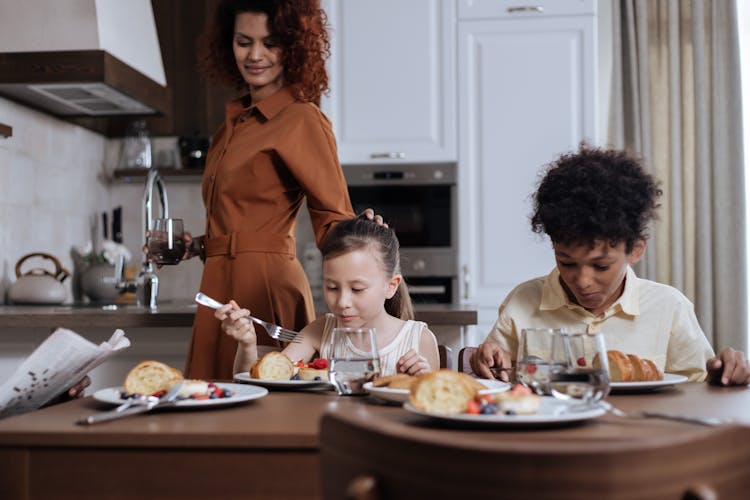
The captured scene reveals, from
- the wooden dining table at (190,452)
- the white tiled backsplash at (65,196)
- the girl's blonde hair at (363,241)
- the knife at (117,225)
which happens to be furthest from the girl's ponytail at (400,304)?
the knife at (117,225)

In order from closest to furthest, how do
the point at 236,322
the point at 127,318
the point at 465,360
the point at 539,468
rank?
the point at 539,468 < the point at 236,322 < the point at 465,360 < the point at 127,318

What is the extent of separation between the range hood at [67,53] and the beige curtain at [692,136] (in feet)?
7.41

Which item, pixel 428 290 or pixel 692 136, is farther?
pixel 692 136

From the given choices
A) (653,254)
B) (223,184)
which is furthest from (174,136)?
(653,254)

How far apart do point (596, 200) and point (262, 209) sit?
0.78 metres

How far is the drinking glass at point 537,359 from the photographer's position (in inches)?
43.3

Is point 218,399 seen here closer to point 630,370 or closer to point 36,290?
point 630,370

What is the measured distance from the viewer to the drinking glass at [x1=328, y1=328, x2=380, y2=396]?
126cm

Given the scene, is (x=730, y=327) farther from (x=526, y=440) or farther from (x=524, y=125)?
(x=526, y=440)

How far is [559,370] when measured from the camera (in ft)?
3.61

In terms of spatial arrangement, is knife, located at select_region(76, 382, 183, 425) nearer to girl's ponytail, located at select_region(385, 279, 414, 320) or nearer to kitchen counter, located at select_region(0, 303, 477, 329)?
girl's ponytail, located at select_region(385, 279, 414, 320)

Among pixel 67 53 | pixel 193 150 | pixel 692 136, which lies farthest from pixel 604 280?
pixel 692 136

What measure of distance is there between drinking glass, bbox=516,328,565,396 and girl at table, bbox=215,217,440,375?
593mm

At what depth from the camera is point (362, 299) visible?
6.00 ft
